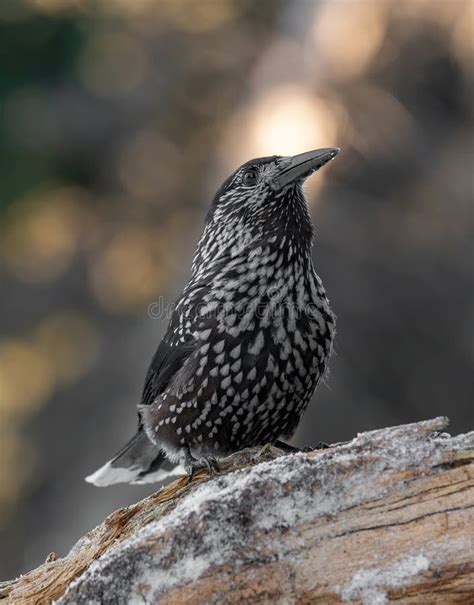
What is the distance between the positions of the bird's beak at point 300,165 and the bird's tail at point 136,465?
192 cm

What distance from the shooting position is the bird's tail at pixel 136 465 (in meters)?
5.84

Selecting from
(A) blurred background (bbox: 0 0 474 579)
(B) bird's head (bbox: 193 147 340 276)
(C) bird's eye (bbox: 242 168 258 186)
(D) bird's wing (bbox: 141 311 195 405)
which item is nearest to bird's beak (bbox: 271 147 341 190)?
(B) bird's head (bbox: 193 147 340 276)

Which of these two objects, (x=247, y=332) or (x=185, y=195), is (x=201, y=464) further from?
(x=185, y=195)

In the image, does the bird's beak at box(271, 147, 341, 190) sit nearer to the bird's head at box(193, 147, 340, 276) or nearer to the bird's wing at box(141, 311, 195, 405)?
the bird's head at box(193, 147, 340, 276)

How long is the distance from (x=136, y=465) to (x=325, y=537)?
296 centimetres

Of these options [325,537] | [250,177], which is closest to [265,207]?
[250,177]

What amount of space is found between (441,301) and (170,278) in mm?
2960

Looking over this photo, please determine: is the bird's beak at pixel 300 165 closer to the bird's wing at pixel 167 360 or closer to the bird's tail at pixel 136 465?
the bird's wing at pixel 167 360

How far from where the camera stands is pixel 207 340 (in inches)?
184

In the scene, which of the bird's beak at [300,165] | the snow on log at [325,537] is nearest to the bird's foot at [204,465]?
the snow on log at [325,537]

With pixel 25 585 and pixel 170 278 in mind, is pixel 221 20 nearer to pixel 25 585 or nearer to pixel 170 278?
pixel 170 278

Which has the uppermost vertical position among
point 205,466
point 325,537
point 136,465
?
point 136,465

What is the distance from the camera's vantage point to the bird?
4.57 meters

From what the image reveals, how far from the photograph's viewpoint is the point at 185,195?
12023mm
